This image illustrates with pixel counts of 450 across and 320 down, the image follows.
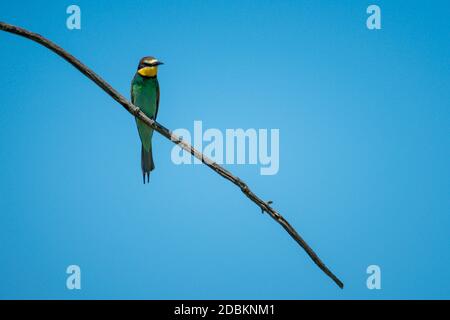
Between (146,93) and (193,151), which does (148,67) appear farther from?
(193,151)

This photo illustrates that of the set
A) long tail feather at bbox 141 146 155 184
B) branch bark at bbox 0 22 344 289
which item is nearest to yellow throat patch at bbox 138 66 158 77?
long tail feather at bbox 141 146 155 184

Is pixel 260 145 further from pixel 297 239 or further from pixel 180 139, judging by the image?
pixel 297 239

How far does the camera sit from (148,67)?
5383 millimetres

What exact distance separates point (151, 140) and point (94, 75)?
3.30 m

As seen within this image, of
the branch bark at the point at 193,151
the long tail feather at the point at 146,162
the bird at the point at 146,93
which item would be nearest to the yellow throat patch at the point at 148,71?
the bird at the point at 146,93

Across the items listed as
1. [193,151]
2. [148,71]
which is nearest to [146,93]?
[148,71]

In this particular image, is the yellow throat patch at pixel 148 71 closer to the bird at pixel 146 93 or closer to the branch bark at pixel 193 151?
the bird at pixel 146 93

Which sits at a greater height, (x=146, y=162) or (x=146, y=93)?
(x=146, y=93)

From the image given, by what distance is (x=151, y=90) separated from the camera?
554 cm

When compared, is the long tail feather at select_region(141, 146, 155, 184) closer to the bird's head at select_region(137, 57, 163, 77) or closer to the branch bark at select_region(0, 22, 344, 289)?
the bird's head at select_region(137, 57, 163, 77)

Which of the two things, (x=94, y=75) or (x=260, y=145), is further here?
(x=260, y=145)

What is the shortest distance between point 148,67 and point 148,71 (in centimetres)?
5
